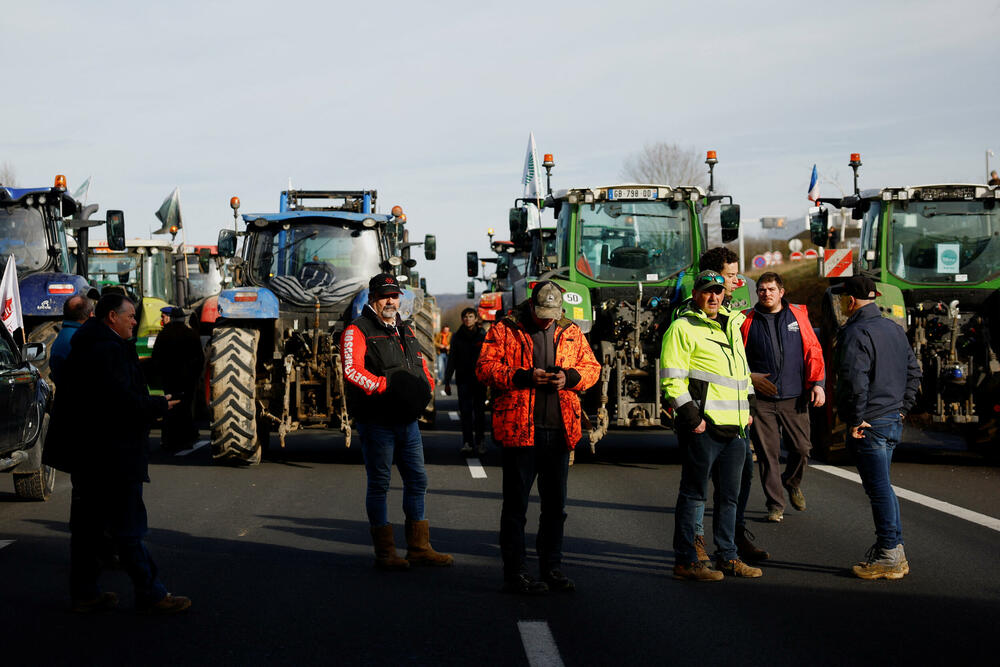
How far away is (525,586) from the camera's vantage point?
283 inches

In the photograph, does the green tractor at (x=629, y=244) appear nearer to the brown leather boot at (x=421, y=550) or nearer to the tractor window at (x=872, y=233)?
the tractor window at (x=872, y=233)

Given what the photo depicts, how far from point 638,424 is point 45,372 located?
6.32 m

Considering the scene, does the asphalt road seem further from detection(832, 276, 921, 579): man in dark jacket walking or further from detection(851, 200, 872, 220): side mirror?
detection(851, 200, 872, 220): side mirror

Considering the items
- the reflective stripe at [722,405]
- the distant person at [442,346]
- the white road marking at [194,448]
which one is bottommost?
the distant person at [442,346]

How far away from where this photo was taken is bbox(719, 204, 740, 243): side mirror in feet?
46.8

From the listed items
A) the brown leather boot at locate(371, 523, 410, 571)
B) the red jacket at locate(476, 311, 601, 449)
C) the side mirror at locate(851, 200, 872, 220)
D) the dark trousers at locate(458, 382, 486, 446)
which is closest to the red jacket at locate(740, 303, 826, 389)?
the red jacket at locate(476, 311, 601, 449)

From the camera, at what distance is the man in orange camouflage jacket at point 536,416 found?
7305 mm

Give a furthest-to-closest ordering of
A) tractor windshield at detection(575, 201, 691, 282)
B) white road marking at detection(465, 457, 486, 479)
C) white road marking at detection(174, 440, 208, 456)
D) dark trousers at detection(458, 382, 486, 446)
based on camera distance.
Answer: white road marking at detection(174, 440, 208, 456), dark trousers at detection(458, 382, 486, 446), tractor windshield at detection(575, 201, 691, 282), white road marking at detection(465, 457, 486, 479)

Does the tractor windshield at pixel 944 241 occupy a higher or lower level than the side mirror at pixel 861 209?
lower

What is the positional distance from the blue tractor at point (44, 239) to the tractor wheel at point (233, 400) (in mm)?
1914

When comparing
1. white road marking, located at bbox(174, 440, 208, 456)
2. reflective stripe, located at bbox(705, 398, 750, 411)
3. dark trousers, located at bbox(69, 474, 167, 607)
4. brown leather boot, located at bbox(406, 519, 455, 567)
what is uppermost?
reflective stripe, located at bbox(705, 398, 750, 411)

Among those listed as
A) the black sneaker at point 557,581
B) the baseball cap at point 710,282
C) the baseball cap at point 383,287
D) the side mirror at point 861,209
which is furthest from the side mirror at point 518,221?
the black sneaker at point 557,581

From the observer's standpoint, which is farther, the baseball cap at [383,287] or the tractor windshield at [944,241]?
the tractor windshield at [944,241]

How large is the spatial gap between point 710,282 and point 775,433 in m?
2.23
